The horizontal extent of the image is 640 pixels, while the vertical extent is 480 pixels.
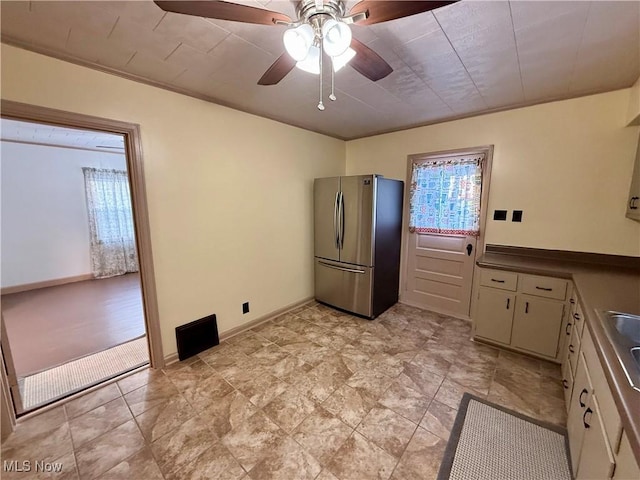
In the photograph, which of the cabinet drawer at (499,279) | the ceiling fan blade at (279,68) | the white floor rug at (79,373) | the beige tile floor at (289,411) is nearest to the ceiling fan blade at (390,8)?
the ceiling fan blade at (279,68)

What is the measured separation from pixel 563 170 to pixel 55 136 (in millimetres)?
6400

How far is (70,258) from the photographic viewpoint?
4652 mm

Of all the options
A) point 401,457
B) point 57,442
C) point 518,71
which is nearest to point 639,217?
point 518,71

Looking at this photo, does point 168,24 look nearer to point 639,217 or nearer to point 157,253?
point 157,253

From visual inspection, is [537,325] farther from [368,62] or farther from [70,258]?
[70,258]

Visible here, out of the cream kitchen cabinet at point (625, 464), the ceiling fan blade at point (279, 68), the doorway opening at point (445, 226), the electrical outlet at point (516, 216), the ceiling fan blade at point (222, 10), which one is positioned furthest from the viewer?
Result: the doorway opening at point (445, 226)

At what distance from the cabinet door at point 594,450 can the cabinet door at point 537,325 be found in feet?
4.06

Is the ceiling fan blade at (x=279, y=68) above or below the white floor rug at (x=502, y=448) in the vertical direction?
above

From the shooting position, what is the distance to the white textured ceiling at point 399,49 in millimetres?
1308

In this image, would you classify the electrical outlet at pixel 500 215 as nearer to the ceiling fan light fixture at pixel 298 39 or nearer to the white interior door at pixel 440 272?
the white interior door at pixel 440 272

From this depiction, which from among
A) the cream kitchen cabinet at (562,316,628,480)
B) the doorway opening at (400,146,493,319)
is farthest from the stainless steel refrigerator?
the cream kitchen cabinet at (562,316,628,480)

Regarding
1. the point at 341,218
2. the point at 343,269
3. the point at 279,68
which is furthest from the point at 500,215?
the point at 279,68

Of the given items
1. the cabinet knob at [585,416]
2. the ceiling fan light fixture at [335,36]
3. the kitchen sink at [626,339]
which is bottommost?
the cabinet knob at [585,416]

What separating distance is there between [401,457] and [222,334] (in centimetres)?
196
